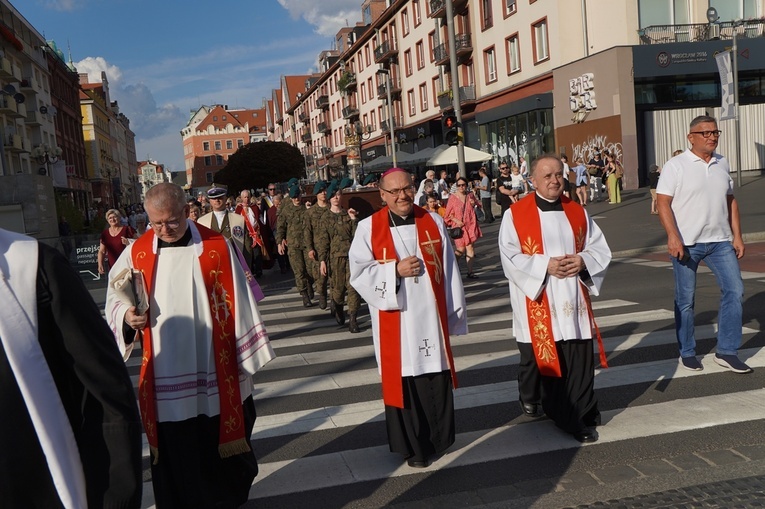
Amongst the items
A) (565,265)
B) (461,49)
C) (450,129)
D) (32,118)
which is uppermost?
(32,118)

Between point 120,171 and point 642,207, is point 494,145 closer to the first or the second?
point 642,207

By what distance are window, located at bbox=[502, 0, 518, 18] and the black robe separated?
34035mm

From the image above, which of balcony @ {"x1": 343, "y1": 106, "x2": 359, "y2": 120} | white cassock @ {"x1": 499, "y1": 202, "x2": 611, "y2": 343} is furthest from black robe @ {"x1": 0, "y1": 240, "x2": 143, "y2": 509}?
balcony @ {"x1": 343, "y1": 106, "x2": 359, "y2": 120}

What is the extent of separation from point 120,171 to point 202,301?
10618 centimetres

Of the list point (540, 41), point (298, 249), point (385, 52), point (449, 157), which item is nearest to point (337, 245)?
point (298, 249)

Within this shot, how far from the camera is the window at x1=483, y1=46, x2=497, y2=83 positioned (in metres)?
36.8

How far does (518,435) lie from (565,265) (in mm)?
1169

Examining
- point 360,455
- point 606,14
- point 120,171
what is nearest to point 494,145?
point 606,14

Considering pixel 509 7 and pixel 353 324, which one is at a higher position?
pixel 509 7

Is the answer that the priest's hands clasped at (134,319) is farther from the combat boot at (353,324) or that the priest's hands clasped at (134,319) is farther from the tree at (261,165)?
the tree at (261,165)

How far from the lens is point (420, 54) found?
4750 cm

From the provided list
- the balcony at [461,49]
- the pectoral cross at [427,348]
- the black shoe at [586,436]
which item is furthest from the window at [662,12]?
the pectoral cross at [427,348]

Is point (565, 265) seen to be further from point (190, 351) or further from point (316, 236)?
point (316, 236)

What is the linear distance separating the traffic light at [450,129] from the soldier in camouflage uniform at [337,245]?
790 centimetres
